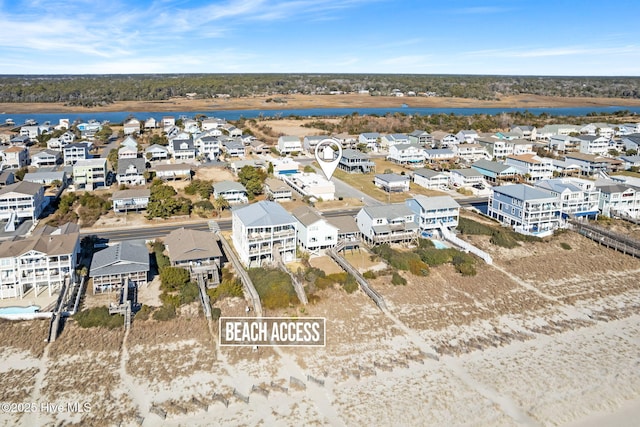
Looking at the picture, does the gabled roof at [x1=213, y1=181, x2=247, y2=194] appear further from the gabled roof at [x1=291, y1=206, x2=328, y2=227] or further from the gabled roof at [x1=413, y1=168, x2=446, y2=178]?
the gabled roof at [x1=413, y1=168, x2=446, y2=178]

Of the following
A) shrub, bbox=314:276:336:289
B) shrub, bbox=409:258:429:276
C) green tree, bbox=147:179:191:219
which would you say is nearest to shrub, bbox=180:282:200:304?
shrub, bbox=314:276:336:289

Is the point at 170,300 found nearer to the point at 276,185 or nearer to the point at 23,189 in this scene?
the point at 23,189

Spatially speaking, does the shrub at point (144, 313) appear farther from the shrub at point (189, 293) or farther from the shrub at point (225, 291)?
the shrub at point (225, 291)

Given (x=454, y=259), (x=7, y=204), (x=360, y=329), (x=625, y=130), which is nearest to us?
(x=360, y=329)

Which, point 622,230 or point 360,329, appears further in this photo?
point 622,230

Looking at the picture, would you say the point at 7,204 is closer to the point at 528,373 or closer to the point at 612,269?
the point at 528,373

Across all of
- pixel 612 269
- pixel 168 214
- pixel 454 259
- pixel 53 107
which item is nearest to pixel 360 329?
pixel 454 259

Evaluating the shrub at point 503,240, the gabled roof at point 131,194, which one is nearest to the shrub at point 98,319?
the gabled roof at point 131,194
